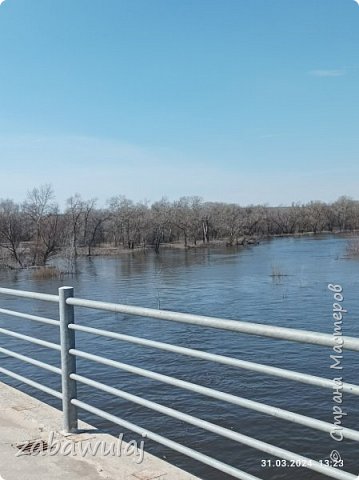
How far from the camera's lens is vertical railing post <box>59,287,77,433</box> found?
3.80 m

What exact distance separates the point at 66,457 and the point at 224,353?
11.2m

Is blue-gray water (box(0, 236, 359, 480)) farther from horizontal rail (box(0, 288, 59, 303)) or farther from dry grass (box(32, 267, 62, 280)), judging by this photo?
dry grass (box(32, 267, 62, 280))

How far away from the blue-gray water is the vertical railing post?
4939 millimetres

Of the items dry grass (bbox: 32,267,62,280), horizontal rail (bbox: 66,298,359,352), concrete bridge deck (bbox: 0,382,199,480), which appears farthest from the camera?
dry grass (bbox: 32,267,62,280)

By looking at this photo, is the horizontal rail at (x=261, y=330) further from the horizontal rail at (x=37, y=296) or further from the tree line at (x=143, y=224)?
the tree line at (x=143, y=224)

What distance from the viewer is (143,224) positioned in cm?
8038

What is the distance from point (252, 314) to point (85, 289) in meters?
12.7

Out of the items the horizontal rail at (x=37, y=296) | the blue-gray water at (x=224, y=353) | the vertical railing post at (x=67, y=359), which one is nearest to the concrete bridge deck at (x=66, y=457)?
the vertical railing post at (x=67, y=359)

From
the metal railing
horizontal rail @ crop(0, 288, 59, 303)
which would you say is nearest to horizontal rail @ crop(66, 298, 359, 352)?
the metal railing

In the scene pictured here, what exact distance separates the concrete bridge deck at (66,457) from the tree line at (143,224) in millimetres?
46665

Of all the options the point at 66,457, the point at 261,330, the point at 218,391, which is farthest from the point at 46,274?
the point at 261,330

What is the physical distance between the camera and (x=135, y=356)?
1459 cm

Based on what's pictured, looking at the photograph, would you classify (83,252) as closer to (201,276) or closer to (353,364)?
(201,276)

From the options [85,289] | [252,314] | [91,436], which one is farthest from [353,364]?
[85,289]
